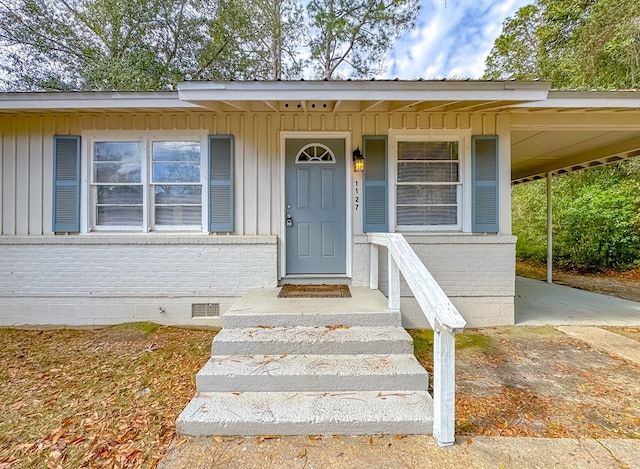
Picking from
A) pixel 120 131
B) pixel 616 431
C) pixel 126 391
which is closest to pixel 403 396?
pixel 616 431

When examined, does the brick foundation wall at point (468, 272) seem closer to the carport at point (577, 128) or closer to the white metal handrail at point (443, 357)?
the carport at point (577, 128)

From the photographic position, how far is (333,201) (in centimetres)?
436

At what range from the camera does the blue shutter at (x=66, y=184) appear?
422 centimetres

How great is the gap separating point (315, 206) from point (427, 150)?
180cm

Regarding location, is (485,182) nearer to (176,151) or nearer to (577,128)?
(577,128)

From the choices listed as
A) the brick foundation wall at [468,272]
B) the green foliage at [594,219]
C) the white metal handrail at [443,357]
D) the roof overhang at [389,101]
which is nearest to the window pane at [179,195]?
the roof overhang at [389,101]

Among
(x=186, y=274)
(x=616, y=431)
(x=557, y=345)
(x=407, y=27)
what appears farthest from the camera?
(x=407, y=27)

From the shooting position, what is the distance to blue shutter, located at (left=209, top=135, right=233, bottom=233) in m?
4.22

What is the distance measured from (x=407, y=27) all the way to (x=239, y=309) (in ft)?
39.4

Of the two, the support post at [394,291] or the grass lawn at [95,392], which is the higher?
the support post at [394,291]

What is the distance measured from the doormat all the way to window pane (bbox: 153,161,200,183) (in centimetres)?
205

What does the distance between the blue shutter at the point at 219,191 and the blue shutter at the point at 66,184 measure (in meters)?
1.87

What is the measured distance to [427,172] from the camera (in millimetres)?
4344

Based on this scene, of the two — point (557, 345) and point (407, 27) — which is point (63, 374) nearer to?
point (557, 345)
